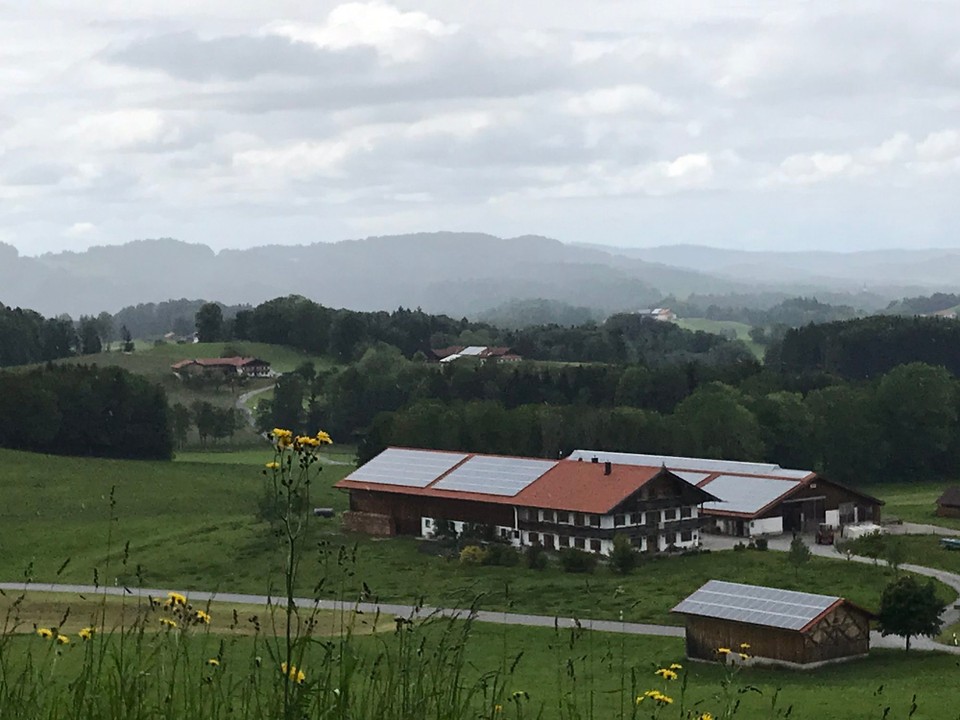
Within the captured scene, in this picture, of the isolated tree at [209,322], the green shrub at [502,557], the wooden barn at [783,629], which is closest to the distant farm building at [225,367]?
the isolated tree at [209,322]

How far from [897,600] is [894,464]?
Answer: 60.8 metres

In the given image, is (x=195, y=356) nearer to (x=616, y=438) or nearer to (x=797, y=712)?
(x=616, y=438)

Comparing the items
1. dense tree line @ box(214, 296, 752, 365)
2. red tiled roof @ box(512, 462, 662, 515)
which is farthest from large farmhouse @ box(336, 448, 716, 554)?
dense tree line @ box(214, 296, 752, 365)

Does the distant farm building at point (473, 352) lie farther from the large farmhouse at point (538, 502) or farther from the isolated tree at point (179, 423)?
the large farmhouse at point (538, 502)

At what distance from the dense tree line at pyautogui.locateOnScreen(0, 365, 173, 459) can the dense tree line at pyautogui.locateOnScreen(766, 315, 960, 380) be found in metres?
88.7

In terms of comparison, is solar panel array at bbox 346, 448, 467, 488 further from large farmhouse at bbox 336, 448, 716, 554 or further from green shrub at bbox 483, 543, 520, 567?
green shrub at bbox 483, 543, 520, 567

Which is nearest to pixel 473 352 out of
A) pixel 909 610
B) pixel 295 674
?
pixel 909 610

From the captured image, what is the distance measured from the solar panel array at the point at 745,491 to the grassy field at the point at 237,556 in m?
9.04

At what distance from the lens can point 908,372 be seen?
104 metres

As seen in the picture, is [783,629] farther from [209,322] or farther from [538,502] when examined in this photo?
[209,322]

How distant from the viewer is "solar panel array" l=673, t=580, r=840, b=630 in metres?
40.8

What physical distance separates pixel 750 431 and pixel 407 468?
3323 cm

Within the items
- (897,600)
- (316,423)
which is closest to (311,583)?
(897,600)

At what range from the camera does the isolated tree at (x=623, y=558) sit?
2304 inches
